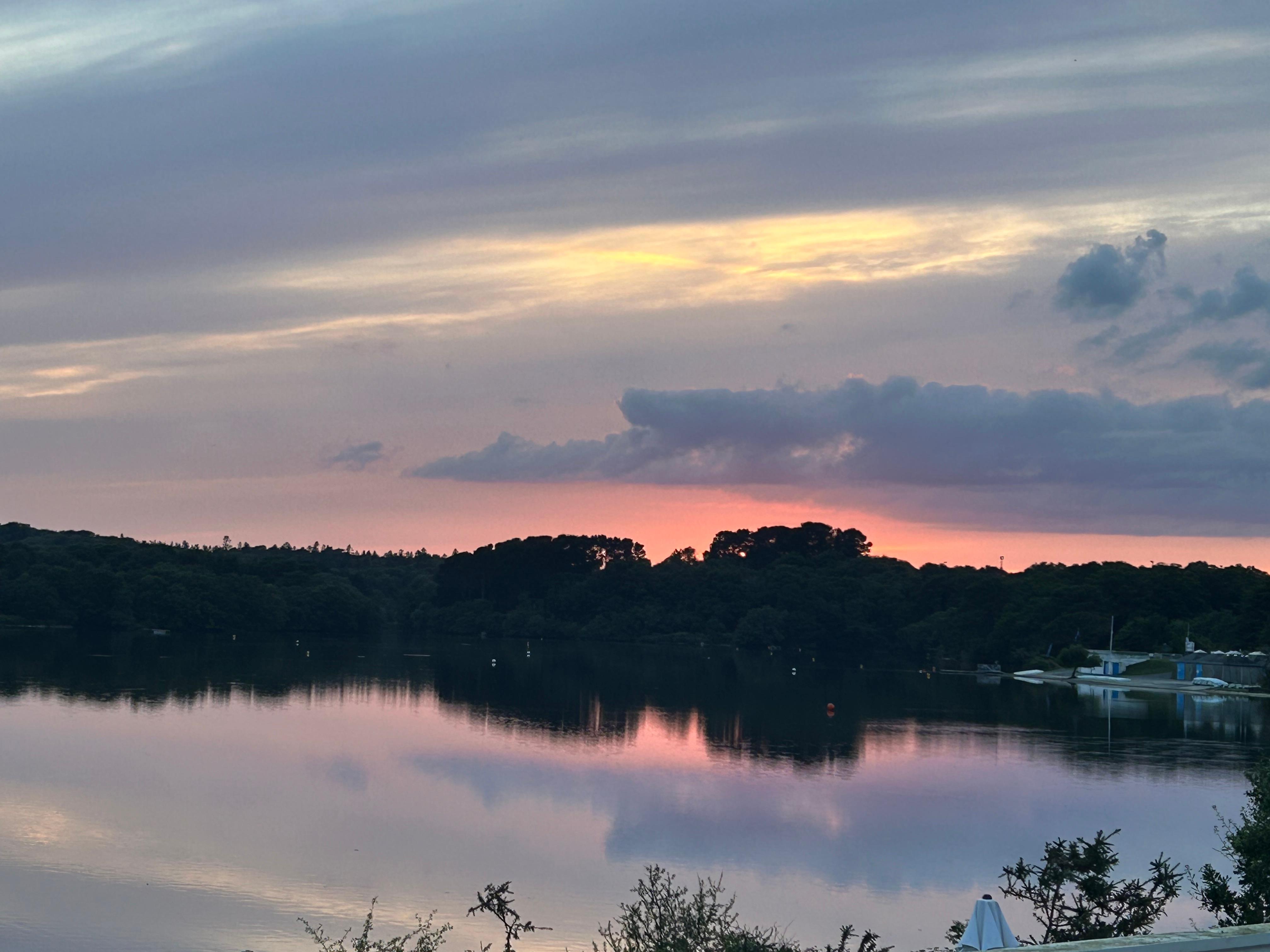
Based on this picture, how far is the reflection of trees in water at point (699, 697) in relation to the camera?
237 ft

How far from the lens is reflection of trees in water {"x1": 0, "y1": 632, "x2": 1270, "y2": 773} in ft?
237

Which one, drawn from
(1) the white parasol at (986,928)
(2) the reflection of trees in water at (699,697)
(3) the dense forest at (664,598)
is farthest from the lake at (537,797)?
(3) the dense forest at (664,598)

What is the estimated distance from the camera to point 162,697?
79562 millimetres

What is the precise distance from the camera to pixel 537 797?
167 feet

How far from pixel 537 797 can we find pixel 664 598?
124121 millimetres

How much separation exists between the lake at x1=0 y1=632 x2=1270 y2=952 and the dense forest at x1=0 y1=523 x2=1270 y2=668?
33.5 metres

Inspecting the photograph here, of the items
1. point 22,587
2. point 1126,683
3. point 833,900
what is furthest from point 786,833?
point 22,587

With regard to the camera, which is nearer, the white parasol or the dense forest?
the white parasol

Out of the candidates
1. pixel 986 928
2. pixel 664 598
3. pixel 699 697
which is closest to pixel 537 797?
pixel 986 928

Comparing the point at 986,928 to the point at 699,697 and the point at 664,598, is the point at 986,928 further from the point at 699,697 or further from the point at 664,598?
the point at 664,598

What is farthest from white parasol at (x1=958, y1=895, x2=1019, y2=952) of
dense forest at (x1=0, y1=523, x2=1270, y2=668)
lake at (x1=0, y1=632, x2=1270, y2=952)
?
dense forest at (x1=0, y1=523, x2=1270, y2=668)

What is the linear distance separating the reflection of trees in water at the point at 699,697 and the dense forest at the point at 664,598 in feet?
34.5

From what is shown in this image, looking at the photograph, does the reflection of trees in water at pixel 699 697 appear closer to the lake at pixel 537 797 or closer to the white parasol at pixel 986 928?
the lake at pixel 537 797

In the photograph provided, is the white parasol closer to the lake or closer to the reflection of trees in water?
the lake
